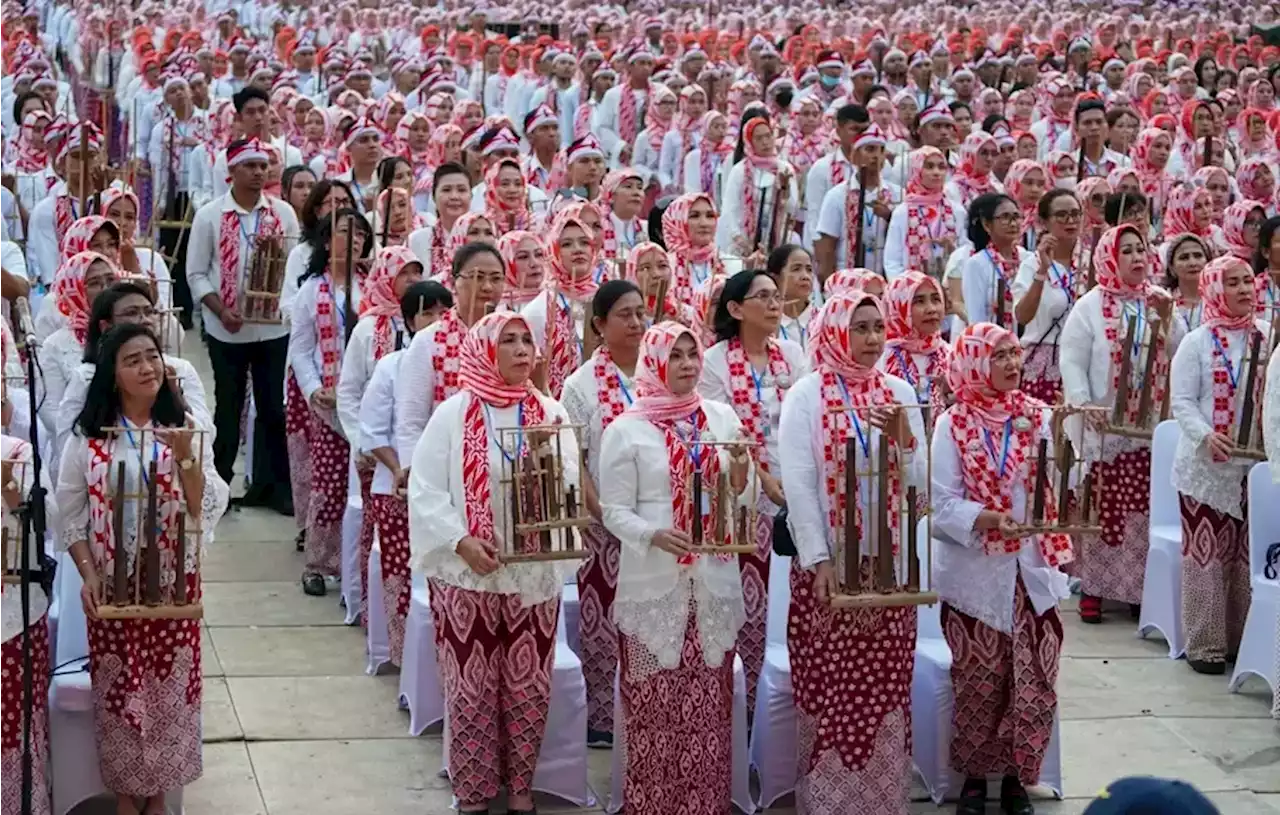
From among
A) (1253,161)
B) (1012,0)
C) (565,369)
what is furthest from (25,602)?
(1012,0)

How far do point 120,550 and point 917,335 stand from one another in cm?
347

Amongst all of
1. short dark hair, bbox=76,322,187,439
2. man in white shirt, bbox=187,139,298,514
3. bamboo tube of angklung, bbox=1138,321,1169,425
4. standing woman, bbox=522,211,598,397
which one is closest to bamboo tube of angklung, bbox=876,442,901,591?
short dark hair, bbox=76,322,187,439

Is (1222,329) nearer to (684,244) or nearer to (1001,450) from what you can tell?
(1001,450)

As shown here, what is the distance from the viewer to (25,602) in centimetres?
658

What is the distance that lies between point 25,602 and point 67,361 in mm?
2548

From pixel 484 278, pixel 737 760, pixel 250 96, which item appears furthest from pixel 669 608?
pixel 250 96

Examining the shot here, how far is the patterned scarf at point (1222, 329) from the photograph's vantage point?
31.2 ft

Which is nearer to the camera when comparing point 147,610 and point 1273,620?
point 147,610

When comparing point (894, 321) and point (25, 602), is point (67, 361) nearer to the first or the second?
point (25, 602)

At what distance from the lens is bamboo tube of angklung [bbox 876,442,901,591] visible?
7.26 meters

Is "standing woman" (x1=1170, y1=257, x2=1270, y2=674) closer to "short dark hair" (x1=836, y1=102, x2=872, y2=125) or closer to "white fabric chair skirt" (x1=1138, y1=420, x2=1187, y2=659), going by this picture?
"white fabric chair skirt" (x1=1138, y1=420, x2=1187, y2=659)

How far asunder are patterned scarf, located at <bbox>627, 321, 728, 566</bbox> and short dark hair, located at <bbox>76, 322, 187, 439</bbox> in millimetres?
1452

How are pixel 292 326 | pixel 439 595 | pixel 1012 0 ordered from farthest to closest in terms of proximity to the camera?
pixel 1012 0, pixel 292 326, pixel 439 595

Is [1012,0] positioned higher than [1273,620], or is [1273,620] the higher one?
[1012,0]
